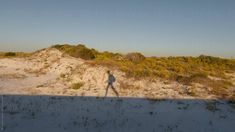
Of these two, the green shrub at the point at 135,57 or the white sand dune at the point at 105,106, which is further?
the green shrub at the point at 135,57

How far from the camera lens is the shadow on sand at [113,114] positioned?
12438mm

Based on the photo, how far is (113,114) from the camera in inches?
579

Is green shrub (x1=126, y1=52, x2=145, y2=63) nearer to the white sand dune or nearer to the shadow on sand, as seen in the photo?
the white sand dune

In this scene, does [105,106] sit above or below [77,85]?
below

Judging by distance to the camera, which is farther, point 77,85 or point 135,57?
point 135,57

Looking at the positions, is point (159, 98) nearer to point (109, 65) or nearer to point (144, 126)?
point (144, 126)

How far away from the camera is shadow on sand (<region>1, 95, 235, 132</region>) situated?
12.4m

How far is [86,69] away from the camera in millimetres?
26500

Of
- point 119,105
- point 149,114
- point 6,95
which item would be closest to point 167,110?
point 149,114

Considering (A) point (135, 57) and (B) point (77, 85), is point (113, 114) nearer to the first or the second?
(B) point (77, 85)

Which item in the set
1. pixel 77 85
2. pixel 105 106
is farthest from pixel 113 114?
pixel 77 85

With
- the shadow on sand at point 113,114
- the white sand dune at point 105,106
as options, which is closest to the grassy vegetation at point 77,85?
the white sand dune at point 105,106

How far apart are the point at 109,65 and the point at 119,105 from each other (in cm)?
1054

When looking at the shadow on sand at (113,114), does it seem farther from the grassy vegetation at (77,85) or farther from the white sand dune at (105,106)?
the grassy vegetation at (77,85)
